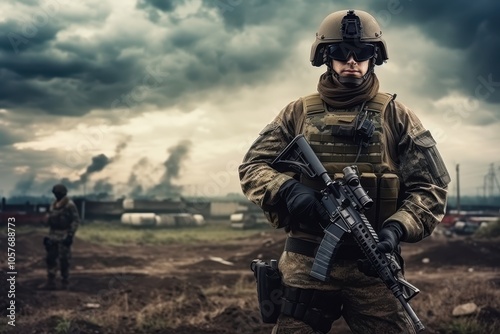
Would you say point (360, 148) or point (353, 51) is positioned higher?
point (353, 51)

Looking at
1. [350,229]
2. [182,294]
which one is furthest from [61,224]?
[350,229]

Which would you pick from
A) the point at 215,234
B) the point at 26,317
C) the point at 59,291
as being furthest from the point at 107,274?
the point at 215,234

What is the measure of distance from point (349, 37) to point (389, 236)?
1.05 m

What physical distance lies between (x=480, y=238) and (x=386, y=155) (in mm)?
21354

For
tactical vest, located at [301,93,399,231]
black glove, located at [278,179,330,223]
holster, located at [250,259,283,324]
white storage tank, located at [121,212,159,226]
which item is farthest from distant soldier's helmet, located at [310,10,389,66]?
white storage tank, located at [121,212,159,226]

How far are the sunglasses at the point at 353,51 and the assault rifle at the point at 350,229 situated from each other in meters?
0.52

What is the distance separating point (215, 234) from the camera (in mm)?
31922

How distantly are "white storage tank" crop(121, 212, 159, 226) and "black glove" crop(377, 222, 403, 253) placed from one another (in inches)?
1139

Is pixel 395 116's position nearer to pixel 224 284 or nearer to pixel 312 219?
pixel 312 219

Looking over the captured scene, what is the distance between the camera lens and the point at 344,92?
360 centimetres

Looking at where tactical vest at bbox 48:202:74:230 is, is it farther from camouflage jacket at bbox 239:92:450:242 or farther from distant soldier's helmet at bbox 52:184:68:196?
camouflage jacket at bbox 239:92:450:242

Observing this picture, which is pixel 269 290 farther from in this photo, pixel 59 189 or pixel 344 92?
pixel 59 189

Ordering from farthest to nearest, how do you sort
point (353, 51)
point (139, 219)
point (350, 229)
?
point (139, 219)
point (353, 51)
point (350, 229)

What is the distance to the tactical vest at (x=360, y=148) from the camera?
349 centimetres
